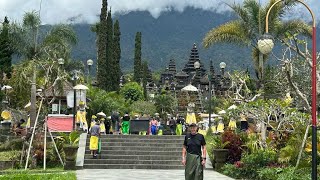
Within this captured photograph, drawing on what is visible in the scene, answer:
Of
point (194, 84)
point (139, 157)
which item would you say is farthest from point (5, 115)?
point (194, 84)

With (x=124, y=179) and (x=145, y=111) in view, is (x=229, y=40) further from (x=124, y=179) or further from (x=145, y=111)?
(x=145, y=111)

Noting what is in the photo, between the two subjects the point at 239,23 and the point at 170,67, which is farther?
the point at 170,67

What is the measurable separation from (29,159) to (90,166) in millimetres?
2276

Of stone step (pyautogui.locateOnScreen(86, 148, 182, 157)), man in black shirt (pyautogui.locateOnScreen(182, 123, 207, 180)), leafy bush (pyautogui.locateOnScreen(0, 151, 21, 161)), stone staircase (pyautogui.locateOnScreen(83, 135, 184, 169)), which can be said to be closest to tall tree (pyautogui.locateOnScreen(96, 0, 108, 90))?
stone staircase (pyautogui.locateOnScreen(83, 135, 184, 169))

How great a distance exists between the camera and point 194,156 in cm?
1144

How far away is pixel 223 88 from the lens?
273 feet

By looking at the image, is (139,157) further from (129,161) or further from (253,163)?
(253,163)

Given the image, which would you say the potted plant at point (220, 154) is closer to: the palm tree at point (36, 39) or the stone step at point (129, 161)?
the stone step at point (129, 161)

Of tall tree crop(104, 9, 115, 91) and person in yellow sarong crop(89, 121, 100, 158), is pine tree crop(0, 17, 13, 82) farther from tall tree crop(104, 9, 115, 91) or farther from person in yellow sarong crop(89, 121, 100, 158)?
person in yellow sarong crop(89, 121, 100, 158)

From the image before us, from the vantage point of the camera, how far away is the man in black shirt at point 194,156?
11445 millimetres

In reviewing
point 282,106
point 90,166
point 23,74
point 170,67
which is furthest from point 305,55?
point 170,67

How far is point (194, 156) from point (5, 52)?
102ft

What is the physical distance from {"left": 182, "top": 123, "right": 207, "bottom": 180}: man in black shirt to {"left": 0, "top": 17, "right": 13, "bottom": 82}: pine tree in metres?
29.4

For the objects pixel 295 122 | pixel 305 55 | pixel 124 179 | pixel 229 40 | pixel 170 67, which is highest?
pixel 170 67
